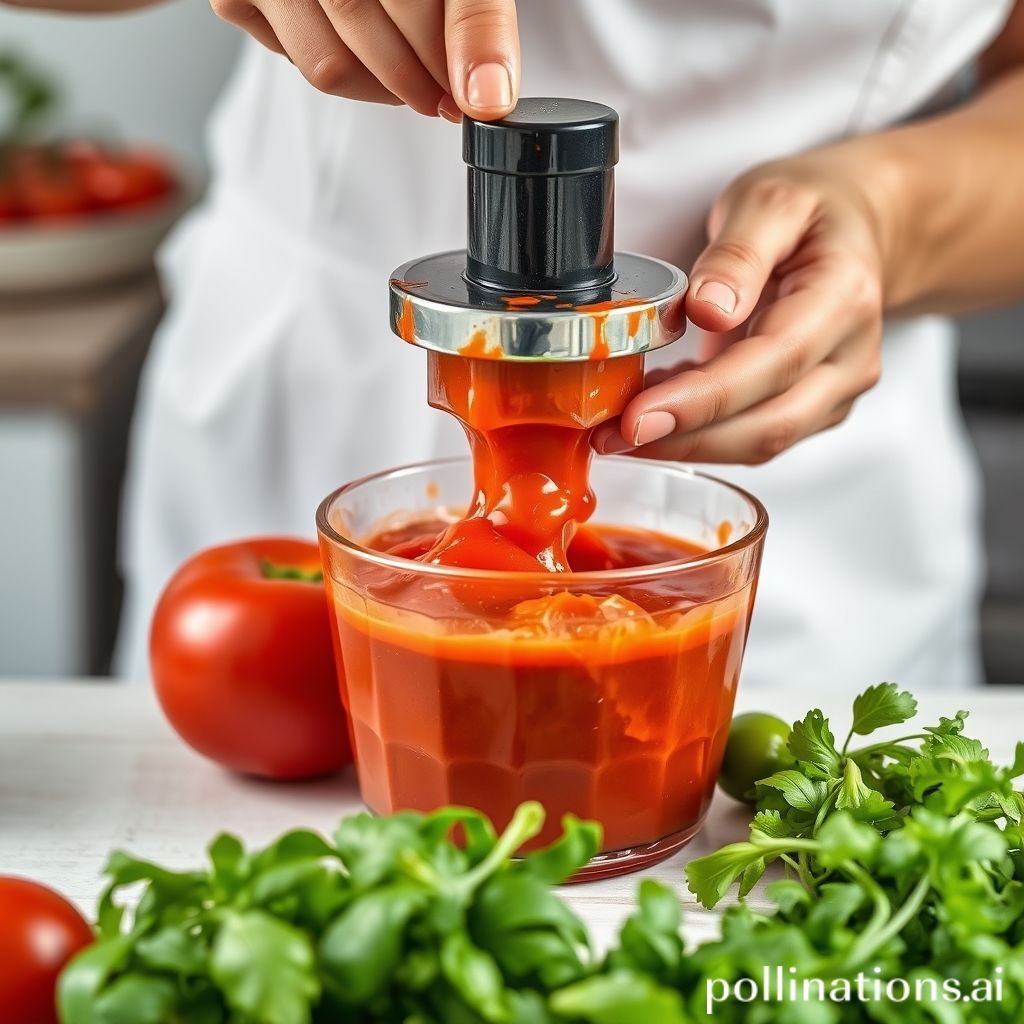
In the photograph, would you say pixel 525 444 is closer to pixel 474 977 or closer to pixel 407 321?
pixel 407 321

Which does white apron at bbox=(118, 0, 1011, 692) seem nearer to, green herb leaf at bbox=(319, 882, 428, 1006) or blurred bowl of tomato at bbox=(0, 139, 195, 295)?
blurred bowl of tomato at bbox=(0, 139, 195, 295)

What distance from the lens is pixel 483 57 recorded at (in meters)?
0.61

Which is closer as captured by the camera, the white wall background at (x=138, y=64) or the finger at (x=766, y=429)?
the finger at (x=766, y=429)

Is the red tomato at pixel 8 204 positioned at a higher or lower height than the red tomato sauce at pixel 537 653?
lower

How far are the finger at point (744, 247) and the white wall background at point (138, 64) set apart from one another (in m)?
1.53

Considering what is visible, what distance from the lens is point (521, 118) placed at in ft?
2.04

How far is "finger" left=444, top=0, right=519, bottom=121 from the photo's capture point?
23.9 inches

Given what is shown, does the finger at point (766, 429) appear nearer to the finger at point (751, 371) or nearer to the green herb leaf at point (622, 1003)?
the finger at point (751, 371)

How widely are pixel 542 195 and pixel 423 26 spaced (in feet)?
0.30

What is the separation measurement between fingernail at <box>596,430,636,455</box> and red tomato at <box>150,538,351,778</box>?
0.19 metres

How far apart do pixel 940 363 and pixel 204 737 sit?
2.49 feet

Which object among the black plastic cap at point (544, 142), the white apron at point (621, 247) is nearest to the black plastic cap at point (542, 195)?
the black plastic cap at point (544, 142)

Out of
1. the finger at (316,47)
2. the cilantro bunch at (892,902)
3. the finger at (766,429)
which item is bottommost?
the cilantro bunch at (892,902)

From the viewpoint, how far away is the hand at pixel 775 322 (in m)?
0.71
